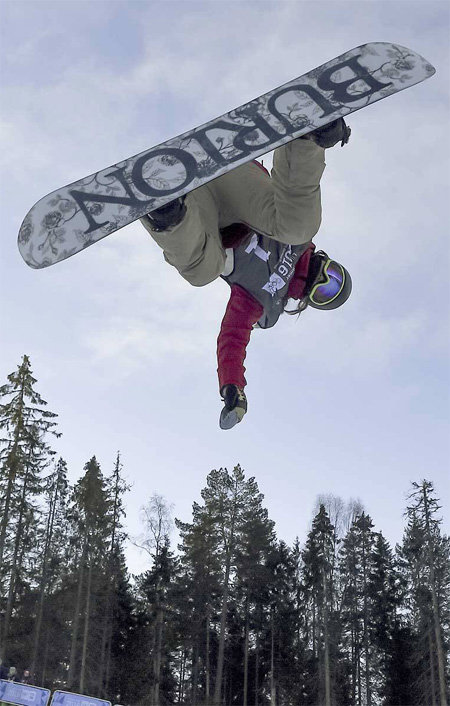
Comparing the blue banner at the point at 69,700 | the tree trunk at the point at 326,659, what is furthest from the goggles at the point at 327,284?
the tree trunk at the point at 326,659

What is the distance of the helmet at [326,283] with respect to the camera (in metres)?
4.61

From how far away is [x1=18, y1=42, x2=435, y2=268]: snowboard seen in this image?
3217mm

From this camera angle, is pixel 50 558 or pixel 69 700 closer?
pixel 69 700

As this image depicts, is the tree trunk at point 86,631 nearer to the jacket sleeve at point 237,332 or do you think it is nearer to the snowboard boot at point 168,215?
the jacket sleeve at point 237,332

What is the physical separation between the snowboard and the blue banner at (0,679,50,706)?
8.86m

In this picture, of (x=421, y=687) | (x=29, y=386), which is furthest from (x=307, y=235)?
(x=421, y=687)

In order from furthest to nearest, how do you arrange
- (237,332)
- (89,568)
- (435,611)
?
1. (89,568)
2. (435,611)
3. (237,332)

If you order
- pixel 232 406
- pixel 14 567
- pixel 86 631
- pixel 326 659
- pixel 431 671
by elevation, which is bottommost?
pixel 232 406

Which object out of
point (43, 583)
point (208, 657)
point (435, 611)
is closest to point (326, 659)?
point (435, 611)

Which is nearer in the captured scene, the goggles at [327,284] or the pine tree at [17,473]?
the goggles at [327,284]

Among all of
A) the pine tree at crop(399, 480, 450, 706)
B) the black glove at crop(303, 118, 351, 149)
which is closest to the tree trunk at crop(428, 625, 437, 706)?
the pine tree at crop(399, 480, 450, 706)

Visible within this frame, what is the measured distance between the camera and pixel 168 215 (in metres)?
3.30

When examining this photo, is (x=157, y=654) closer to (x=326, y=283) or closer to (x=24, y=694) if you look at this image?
(x=24, y=694)

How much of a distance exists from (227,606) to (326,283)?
2582cm
